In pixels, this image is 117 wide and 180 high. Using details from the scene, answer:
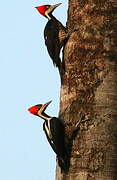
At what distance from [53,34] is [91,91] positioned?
2.02m

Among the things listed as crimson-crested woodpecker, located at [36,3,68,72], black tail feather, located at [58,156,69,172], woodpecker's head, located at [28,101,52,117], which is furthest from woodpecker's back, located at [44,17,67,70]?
black tail feather, located at [58,156,69,172]

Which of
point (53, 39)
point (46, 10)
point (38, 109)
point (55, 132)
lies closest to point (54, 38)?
point (53, 39)

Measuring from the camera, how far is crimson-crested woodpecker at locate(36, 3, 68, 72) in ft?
16.3

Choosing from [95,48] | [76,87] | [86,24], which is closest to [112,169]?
[76,87]

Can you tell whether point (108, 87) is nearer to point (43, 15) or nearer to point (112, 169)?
point (112, 169)

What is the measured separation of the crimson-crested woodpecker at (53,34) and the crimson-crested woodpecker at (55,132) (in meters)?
0.52

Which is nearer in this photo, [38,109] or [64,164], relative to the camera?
[64,164]

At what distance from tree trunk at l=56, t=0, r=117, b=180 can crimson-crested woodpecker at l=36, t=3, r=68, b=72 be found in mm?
290

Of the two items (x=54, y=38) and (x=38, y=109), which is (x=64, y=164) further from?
(x=54, y=38)

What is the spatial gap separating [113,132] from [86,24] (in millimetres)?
1122

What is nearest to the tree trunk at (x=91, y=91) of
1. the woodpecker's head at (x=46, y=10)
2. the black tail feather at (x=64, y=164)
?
the black tail feather at (x=64, y=164)

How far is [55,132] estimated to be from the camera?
446cm

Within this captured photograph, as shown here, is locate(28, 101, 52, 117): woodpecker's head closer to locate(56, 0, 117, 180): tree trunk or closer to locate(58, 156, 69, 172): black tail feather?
locate(56, 0, 117, 180): tree trunk

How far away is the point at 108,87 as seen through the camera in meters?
4.00
